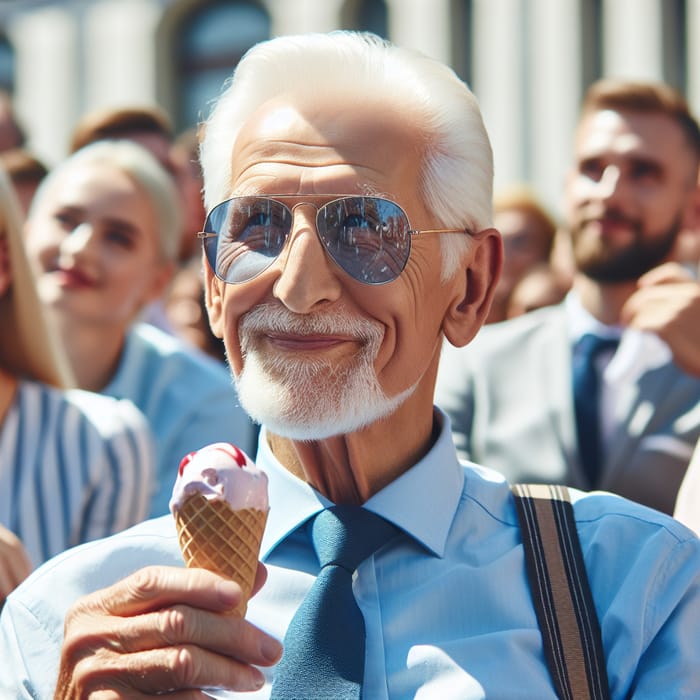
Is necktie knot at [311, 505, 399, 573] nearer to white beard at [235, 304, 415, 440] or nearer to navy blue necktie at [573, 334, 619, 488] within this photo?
white beard at [235, 304, 415, 440]

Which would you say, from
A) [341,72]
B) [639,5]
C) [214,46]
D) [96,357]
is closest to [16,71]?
[214,46]

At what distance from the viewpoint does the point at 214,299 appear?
287cm

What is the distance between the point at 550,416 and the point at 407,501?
1.71 metres

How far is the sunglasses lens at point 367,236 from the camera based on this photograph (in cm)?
261

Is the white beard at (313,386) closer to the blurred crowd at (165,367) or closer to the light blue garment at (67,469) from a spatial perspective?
the blurred crowd at (165,367)

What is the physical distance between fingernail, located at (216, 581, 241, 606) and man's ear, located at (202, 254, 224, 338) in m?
0.82

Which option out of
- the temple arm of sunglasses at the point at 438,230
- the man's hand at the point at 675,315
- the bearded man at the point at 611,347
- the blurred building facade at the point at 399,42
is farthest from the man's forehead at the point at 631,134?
the blurred building facade at the point at 399,42

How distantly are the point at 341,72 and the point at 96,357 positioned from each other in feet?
8.24

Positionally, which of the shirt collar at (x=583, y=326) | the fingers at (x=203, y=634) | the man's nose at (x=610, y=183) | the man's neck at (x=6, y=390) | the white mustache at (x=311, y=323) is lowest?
the shirt collar at (x=583, y=326)

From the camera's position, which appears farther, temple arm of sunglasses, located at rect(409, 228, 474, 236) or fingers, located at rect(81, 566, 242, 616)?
temple arm of sunglasses, located at rect(409, 228, 474, 236)

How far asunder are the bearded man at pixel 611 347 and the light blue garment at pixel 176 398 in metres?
0.82

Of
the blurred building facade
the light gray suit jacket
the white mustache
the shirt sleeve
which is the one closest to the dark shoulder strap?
the white mustache

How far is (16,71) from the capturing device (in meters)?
19.0

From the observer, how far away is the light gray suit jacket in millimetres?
4145
